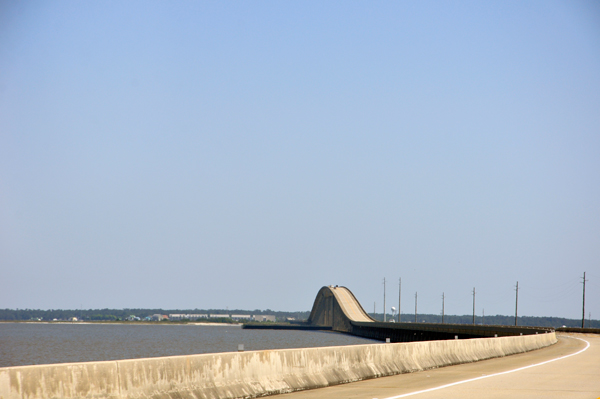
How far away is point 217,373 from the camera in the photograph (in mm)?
12344

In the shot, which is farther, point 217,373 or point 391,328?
point 391,328

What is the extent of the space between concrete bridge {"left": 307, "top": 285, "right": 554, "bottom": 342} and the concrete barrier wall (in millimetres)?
23782

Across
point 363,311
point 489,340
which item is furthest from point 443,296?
point 489,340

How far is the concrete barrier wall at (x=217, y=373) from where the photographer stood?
9.20 m

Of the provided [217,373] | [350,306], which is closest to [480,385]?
[217,373]

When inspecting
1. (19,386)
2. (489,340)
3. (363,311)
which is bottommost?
(363,311)

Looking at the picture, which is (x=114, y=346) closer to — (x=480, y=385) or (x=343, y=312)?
(x=480, y=385)

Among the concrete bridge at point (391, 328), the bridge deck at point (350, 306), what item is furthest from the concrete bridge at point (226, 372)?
the bridge deck at point (350, 306)

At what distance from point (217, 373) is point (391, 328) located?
369ft

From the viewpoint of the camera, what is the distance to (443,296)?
174375 millimetres

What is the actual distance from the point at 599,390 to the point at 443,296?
537 feet

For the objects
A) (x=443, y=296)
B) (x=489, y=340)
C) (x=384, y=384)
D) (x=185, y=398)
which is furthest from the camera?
(x=443, y=296)

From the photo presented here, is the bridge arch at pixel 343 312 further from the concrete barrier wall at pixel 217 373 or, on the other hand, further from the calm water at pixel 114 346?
the concrete barrier wall at pixel 217 373

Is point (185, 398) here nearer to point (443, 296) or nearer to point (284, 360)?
point (284, 360)
